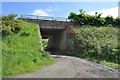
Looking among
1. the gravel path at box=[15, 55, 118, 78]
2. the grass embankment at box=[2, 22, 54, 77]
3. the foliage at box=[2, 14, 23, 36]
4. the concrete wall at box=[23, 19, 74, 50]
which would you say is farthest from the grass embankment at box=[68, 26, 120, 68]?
the foliage at box=[2, 14, 23, 36]

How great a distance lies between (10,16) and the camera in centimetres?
2559

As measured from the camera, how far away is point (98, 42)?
26.3m

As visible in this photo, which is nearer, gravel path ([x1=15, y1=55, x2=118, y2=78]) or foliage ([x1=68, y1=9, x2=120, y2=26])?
gravel path ([x1=15, y1=55, x2=118, y2=78])

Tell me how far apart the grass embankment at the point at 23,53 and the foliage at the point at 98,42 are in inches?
202

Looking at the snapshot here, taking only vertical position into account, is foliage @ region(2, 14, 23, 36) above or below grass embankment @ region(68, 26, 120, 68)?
above

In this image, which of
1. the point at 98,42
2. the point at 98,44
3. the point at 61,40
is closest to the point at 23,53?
the point at 98,44

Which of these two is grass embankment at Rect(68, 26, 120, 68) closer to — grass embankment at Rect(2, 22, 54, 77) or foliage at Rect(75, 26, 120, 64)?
foliage at Rect(75, 26, 120, 64)

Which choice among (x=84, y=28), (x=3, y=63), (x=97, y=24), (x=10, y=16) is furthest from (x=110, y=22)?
(x=3, y=63)

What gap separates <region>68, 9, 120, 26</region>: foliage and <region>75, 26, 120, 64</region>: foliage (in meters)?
1.57

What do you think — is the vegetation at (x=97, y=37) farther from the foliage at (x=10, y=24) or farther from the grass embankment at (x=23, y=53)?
the foliage at (x=10, y=24)

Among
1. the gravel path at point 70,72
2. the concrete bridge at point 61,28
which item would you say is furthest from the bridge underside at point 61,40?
the gravel path at point 70,72

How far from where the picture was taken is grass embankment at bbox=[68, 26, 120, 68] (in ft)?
72.8

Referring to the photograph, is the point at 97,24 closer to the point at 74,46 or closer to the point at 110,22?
the point at 110,22

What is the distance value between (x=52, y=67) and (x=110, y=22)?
20.2 metres
